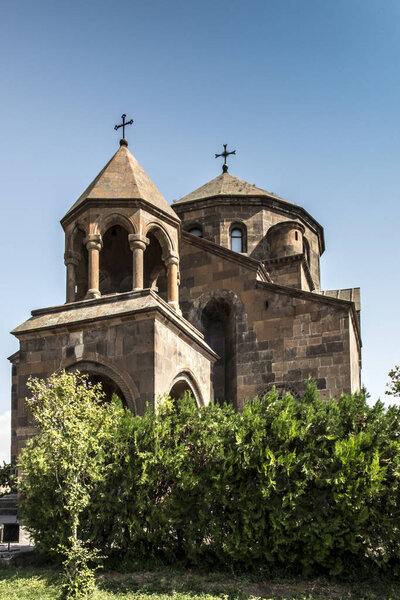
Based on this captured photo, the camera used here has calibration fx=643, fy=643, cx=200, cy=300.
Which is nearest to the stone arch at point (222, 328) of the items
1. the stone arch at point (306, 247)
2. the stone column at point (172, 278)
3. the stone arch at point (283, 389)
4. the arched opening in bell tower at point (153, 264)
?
the stone arch at point (283, 389)

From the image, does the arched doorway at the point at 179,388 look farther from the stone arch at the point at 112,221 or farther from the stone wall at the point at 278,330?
the stone arch at the point at 112,221

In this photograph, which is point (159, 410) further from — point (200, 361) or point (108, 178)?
point (108, 178)

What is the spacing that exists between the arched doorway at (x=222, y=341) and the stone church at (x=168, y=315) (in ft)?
0.08

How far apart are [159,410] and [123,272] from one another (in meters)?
6.37

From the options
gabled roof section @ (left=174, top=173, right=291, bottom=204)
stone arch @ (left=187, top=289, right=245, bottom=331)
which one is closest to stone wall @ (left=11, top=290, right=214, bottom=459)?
stone arch @ (left=187, top=289, right=245, bottom=331)

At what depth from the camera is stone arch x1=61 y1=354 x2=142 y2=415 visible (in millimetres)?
10414

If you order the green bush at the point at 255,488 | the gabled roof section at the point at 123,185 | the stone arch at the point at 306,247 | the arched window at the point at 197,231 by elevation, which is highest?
the arched window at the point at 197,231

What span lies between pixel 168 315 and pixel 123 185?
10.2ft

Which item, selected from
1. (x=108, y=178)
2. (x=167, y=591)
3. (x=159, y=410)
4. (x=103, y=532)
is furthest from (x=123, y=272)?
(x=167, y=591)

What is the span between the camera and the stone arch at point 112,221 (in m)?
12.0

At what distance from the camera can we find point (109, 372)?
10.8m

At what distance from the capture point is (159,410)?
8.79 m

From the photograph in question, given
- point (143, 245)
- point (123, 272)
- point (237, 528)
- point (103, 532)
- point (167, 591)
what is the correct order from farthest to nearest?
point (123, 272)
point (143, 245)
point (103, 532)
point (237, 528)
point (167, 591)

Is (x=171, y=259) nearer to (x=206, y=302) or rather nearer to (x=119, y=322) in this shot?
(x=119, y=322)
